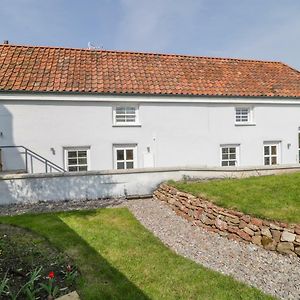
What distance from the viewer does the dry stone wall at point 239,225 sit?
7963 mm

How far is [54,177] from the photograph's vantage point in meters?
14.1

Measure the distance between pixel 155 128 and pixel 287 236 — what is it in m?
11.7

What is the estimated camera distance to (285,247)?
796 centimetres

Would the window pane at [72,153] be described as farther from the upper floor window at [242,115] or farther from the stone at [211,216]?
the upper floor window at [242,115]

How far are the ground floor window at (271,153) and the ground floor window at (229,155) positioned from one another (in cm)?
224

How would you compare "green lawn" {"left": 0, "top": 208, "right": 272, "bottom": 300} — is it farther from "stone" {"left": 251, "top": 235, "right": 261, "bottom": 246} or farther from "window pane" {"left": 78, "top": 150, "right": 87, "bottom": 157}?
"window pane" {"left": 78, "top": 150, "right": 87, "bottom": 157}

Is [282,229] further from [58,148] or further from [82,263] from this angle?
[58,148]

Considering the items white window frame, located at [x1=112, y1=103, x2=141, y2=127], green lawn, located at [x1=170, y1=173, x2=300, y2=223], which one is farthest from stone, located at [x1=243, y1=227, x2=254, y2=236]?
white window frame, located at [x1=112, y1=103, x2=141, y2=127]

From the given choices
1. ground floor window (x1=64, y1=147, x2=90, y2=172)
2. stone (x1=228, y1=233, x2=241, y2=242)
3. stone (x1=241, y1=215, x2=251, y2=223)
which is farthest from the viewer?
ground floor window (x1=64, y1=147, x2=90, y2=172)

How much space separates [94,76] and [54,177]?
750 cm

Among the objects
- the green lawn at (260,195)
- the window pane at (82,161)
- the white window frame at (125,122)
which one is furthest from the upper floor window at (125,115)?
the green lawn at (260,195)

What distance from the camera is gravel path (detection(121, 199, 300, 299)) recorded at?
661 centimetres

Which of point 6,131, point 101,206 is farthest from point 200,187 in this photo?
point 6,131

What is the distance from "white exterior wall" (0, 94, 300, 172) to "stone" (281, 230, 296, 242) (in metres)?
11.1
